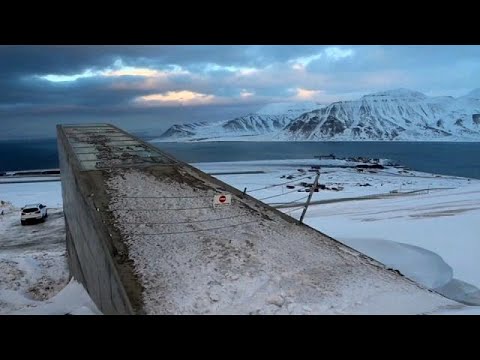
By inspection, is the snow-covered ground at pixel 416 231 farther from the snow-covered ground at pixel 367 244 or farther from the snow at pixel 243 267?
the snow at pixel 243 267

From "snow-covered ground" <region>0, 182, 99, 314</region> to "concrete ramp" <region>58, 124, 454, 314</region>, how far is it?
24.4 inches

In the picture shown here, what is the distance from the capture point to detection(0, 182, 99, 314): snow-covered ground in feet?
28.4

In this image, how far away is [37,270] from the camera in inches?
594

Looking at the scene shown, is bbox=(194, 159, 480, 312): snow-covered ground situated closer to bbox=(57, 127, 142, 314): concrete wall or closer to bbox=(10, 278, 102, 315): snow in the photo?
bbox=(57, 127, 142, 314): concrete wall

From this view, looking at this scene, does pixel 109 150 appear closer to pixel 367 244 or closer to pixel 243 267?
pixel 243 267

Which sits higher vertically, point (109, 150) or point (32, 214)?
point (109, 150)

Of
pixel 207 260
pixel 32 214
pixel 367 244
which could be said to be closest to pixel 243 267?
pixel 207 260

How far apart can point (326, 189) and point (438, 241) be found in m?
20.8

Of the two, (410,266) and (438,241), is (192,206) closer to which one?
(410,266)

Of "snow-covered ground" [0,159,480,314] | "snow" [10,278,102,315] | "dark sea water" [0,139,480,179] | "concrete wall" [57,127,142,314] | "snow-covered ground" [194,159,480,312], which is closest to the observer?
"concrete wall" [57,127,142,314]

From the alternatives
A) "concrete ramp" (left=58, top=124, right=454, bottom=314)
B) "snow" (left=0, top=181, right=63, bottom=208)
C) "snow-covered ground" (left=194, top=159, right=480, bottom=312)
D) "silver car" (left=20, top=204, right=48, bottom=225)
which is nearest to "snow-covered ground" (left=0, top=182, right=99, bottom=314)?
"silver car" (left=20, top=204, right=48, bottom=225)

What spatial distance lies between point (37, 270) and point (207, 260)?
10645mm

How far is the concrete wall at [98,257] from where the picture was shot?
652 cm

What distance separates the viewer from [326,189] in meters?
34.7
